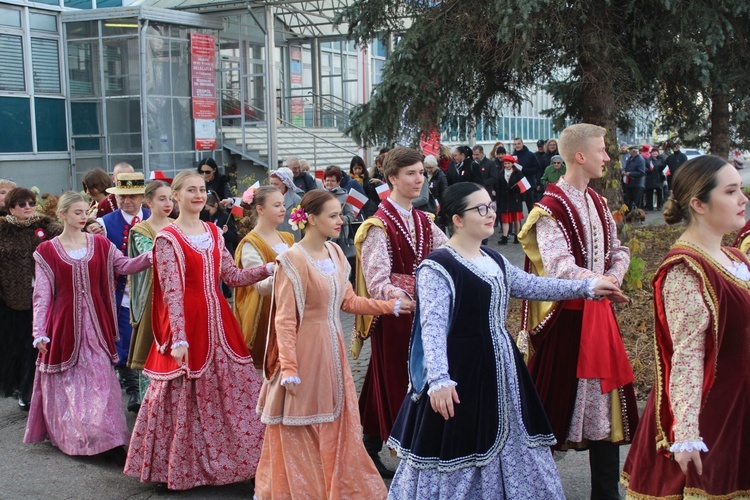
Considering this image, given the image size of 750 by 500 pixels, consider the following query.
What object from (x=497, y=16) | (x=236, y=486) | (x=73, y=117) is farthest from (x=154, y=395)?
(x=73, y=117)

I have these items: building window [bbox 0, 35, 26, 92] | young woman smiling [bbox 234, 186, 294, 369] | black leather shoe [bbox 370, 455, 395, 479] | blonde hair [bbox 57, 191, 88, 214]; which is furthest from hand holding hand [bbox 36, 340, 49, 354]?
Result: building window [bbox 0, 35, 26, 92]

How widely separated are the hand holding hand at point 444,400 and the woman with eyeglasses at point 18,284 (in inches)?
173

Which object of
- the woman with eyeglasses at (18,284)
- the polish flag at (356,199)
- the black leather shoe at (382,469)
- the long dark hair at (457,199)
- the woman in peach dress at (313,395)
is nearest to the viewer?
the long dark hair at (457,199)

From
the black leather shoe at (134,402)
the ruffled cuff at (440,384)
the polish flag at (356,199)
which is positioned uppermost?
the polish flag at (356,199)

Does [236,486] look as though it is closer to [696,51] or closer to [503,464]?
[503,464]

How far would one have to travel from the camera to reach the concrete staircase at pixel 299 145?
2186cm

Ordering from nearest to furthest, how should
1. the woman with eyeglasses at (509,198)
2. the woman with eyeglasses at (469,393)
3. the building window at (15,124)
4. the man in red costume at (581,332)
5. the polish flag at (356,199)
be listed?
the woman with eyeglasses at (469,393)
the man in red costume at (581,332)
the polish flag at (356,199)
the woman with eyeglasses at (509,198)
the building window at (15,124)

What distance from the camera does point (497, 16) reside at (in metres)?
9.42

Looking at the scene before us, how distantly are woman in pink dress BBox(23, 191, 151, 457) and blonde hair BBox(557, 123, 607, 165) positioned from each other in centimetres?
288

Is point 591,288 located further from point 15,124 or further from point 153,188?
point 15,124

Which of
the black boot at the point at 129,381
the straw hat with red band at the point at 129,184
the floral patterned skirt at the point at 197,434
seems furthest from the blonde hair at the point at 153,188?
the black boot at the point at 129,381

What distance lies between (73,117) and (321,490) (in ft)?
56.4

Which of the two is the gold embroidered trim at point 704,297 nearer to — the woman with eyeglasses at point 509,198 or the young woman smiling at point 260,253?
the young woman smiling at point 260,253

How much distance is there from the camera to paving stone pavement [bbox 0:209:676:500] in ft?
17.3
